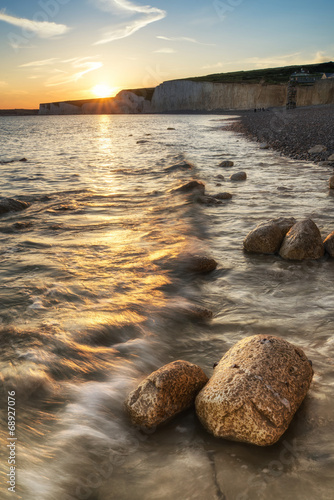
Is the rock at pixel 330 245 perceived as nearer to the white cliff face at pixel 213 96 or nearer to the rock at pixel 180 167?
the rock at pixel 180 167

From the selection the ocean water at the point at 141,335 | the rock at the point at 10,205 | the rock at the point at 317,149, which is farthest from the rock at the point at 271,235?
the rock at the point at 317,149

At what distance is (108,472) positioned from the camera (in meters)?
2.14

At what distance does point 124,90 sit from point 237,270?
123 meters

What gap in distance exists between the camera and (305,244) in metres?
4.85

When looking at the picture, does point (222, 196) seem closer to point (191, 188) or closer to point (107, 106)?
point (191, 188)

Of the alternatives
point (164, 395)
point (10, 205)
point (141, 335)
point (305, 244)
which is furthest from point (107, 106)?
point (164, 395)

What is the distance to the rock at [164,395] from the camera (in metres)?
2.36

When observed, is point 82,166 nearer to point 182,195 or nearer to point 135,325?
point 182,195

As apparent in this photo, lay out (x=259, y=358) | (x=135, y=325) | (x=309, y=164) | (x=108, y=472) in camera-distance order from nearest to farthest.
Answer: (x=108, y=472)
(x=259, y=358)
(x=135, y=325)
(x=309, y=164)

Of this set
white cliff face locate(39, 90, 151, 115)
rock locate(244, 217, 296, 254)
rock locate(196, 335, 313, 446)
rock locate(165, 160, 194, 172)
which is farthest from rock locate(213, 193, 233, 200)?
white cliff face locate(39, 90, 151, 115)

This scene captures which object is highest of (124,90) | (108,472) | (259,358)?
(124,90)

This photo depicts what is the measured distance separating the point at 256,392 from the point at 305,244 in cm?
312

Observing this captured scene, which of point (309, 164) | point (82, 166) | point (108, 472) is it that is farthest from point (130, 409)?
point (82, 166)

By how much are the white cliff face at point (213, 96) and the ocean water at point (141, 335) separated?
6952 cm
